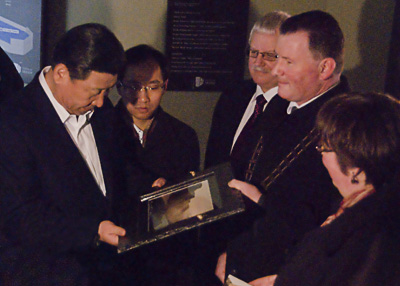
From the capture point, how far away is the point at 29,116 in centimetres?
227

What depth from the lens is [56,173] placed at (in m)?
2.32

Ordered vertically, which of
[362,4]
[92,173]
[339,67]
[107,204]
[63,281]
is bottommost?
[63,281]

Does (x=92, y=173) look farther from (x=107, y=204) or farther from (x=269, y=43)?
(x=269, y=43)

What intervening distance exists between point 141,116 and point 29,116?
0.98 metres

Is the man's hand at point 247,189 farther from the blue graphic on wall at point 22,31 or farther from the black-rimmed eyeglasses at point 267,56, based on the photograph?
the blue graphic on wall at point 22,31

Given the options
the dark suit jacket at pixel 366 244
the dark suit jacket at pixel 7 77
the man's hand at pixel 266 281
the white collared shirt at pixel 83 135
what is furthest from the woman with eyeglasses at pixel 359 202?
the dark suit jacket at pixel 7 77

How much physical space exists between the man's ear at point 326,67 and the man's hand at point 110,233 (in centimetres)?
127

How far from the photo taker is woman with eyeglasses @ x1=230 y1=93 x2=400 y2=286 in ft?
5.48

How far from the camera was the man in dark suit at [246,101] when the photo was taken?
9.86 ft

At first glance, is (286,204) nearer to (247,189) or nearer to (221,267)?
(247,189)

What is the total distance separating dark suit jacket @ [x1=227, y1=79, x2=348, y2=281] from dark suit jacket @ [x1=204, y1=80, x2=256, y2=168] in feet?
1.72

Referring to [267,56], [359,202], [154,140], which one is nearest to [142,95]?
[154,140]

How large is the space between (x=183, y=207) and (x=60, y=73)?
85 cm

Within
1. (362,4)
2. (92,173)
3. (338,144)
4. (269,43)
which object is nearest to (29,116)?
(92,173)
